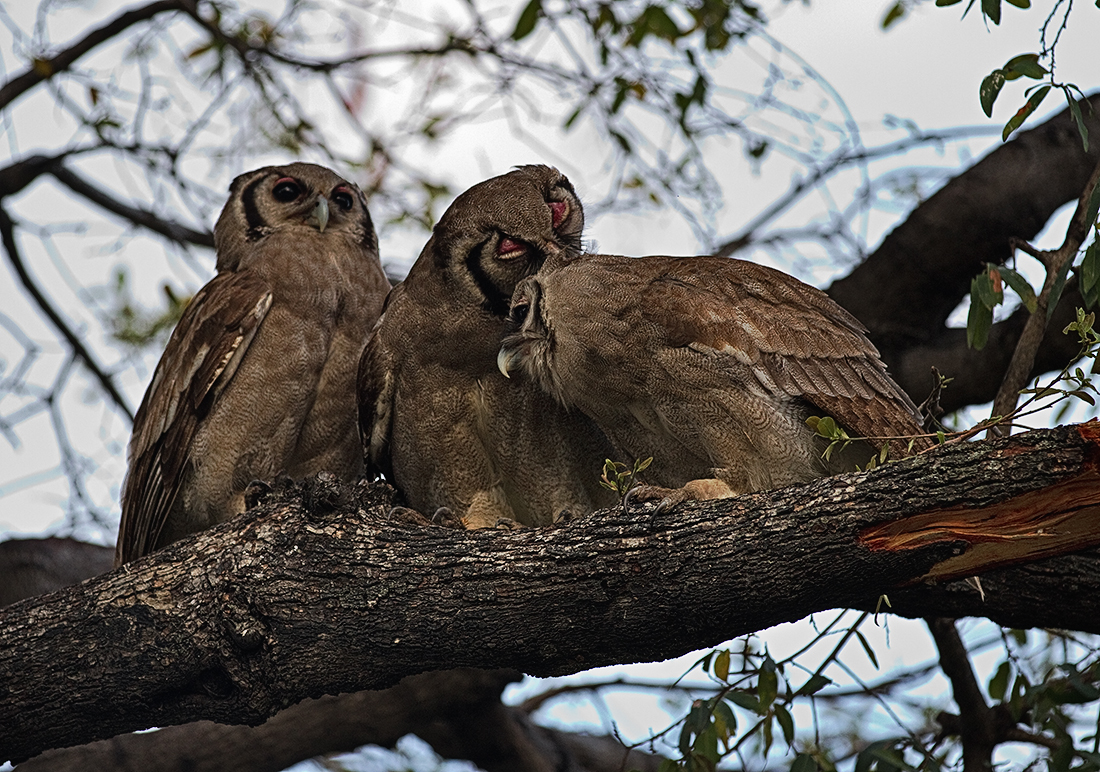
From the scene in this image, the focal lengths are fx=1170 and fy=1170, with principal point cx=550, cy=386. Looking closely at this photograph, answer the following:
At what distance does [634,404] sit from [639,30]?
2228 millimetres

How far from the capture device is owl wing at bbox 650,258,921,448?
3.34 meters

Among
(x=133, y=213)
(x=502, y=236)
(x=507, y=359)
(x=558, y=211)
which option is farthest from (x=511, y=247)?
(x=133, y=213)

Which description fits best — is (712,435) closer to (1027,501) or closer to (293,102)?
(1027,501)

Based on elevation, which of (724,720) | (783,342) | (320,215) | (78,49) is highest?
(78,49)

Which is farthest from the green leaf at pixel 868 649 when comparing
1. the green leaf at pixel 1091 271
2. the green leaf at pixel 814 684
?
the green leaf at pixel 1091 271

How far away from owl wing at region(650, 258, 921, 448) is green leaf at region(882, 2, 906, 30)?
2.00 m

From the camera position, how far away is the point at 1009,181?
507cm

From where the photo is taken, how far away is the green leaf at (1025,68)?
2906 mm

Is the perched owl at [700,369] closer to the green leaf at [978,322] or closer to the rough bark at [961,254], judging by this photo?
the green leaf at [978,322]

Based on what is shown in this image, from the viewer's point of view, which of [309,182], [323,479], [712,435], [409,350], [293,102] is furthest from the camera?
[293,102]

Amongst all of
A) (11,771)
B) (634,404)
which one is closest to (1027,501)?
(634,404)

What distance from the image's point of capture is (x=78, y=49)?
19.3 feet

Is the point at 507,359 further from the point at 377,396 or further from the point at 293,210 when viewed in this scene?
the point at 293,210

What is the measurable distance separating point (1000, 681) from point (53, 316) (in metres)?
4.99
